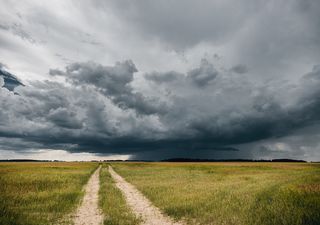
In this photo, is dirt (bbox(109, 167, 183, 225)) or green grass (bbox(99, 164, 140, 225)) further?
dirt (bbox(109, 167, 183, 225))

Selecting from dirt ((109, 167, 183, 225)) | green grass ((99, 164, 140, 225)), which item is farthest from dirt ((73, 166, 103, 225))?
dirt ((109, 167, 183, 225))

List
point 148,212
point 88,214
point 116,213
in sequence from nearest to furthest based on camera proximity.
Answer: point 116,213, point 88,214, point 148,212

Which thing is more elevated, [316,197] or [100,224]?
[316,197]

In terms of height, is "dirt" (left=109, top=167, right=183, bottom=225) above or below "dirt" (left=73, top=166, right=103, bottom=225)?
above

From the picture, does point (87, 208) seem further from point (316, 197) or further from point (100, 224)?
point (316, 197)

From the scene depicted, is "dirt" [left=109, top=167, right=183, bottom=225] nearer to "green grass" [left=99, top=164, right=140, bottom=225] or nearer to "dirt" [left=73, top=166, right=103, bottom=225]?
"green grass" [left=99, top=164, right=140, bottom=225]

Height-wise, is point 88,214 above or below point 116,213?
below

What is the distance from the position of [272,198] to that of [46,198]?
13406mm

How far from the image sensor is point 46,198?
17.6m

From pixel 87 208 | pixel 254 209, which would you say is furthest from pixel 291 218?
pixel 87 208

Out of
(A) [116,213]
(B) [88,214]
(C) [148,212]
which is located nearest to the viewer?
(A) [116,213]

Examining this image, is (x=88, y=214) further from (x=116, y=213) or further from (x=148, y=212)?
(x=148, y=212)

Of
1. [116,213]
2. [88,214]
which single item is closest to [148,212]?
[116,213]

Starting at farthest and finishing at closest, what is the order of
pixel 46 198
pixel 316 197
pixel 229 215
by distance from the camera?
1. pixel 46 198
2. pixel 316 197
3. pixel 229 215
